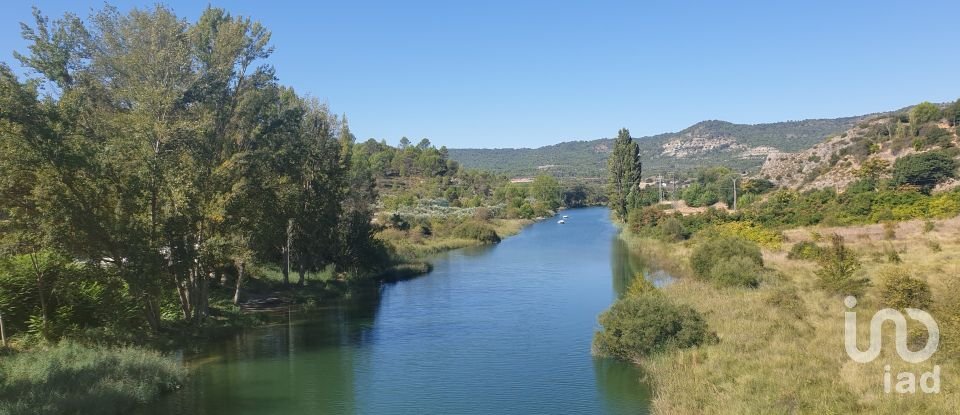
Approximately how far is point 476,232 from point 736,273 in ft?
162

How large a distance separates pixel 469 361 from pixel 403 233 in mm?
48152

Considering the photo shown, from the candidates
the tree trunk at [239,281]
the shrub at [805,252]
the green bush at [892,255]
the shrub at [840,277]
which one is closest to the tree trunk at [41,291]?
the tree trunk at [239,281]

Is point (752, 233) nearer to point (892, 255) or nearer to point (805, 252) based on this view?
point (805, 252)

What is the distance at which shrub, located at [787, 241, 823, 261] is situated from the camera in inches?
1560

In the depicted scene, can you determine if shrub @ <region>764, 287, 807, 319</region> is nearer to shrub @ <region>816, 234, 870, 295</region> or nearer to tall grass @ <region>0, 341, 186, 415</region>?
shrub @ <region>816, 234, 870, 295</region>

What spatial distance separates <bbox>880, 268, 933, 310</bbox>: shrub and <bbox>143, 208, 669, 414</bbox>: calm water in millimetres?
10501

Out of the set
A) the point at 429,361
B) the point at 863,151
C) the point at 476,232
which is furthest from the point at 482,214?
the point at 429,361

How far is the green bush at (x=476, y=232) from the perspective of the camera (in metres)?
79.7

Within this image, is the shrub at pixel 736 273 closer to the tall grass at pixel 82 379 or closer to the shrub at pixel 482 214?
the tall grass at pixel 82 379

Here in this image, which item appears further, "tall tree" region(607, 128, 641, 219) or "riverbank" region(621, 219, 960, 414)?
"tall tree" region(607, 128, 641, 219)

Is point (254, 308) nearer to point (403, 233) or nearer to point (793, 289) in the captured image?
point (793, 289)

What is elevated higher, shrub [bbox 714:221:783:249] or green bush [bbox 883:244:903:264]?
shrub [bbox 714:221:783:249]

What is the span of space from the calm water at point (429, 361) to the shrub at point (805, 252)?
29.4 feet

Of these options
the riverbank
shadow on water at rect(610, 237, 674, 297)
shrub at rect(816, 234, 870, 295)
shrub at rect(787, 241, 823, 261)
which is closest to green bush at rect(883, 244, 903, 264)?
the riverbank
